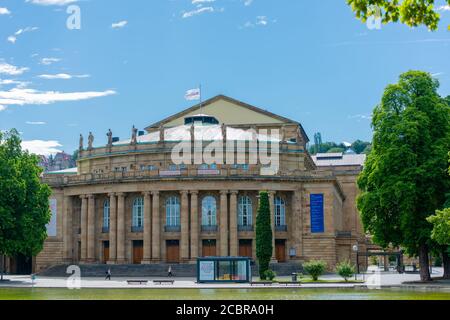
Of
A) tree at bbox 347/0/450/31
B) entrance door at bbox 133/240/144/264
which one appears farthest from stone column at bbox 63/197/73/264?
tree at bbox 347/0/450/31

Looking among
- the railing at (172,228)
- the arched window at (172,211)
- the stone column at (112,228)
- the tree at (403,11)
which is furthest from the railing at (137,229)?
the tree at (403,11)

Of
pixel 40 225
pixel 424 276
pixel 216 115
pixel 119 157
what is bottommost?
pixel 424 276

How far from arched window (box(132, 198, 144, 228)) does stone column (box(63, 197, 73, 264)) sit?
10055mm

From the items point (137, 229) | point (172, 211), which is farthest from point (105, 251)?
point (172, 211)

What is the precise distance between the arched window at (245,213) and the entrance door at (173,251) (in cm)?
794

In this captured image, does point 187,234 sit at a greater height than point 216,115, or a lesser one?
lesser

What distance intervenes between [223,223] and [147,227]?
9006 millimetres

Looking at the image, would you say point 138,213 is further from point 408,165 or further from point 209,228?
point 408,165

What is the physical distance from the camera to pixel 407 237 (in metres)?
57.7

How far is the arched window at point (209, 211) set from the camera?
83312mm

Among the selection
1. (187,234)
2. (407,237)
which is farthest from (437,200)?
(187,234)

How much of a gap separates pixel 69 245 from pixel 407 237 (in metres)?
47.2

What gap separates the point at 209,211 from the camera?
→ 274 ft
